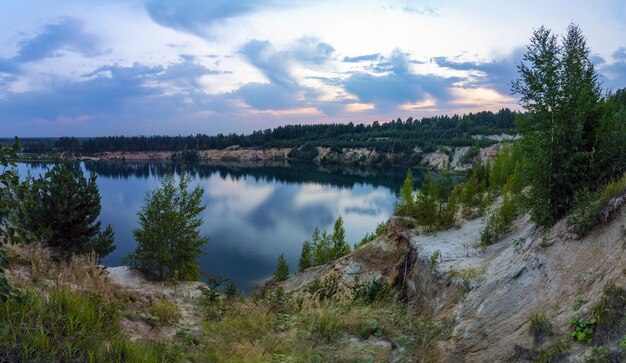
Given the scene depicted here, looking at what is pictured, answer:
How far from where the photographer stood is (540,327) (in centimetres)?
711

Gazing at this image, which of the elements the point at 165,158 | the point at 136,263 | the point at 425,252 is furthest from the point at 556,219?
the point at 165,158

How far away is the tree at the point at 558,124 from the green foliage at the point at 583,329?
476 cm

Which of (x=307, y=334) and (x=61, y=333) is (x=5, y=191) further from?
(x=307, y=334)

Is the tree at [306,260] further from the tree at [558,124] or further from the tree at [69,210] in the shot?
Result: the tree at [558,124]

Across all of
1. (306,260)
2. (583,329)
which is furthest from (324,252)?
(583,329)

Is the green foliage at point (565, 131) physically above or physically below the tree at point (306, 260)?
above

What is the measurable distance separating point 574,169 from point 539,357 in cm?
609

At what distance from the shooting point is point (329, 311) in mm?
8531

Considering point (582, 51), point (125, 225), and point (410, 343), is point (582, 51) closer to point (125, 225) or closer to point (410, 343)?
point (410, 343)

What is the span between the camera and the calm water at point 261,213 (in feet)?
137

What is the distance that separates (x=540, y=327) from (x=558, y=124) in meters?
6.10

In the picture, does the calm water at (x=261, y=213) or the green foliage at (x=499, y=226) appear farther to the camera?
the calm water at (x=261, y=213)

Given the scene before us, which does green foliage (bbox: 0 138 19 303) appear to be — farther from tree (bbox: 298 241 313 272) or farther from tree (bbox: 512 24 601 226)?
tree (bbox: 298 241 313 272)

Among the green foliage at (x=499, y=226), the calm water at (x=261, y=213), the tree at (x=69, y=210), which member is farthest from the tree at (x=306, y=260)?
the green foliage at (x=499, y=226)
